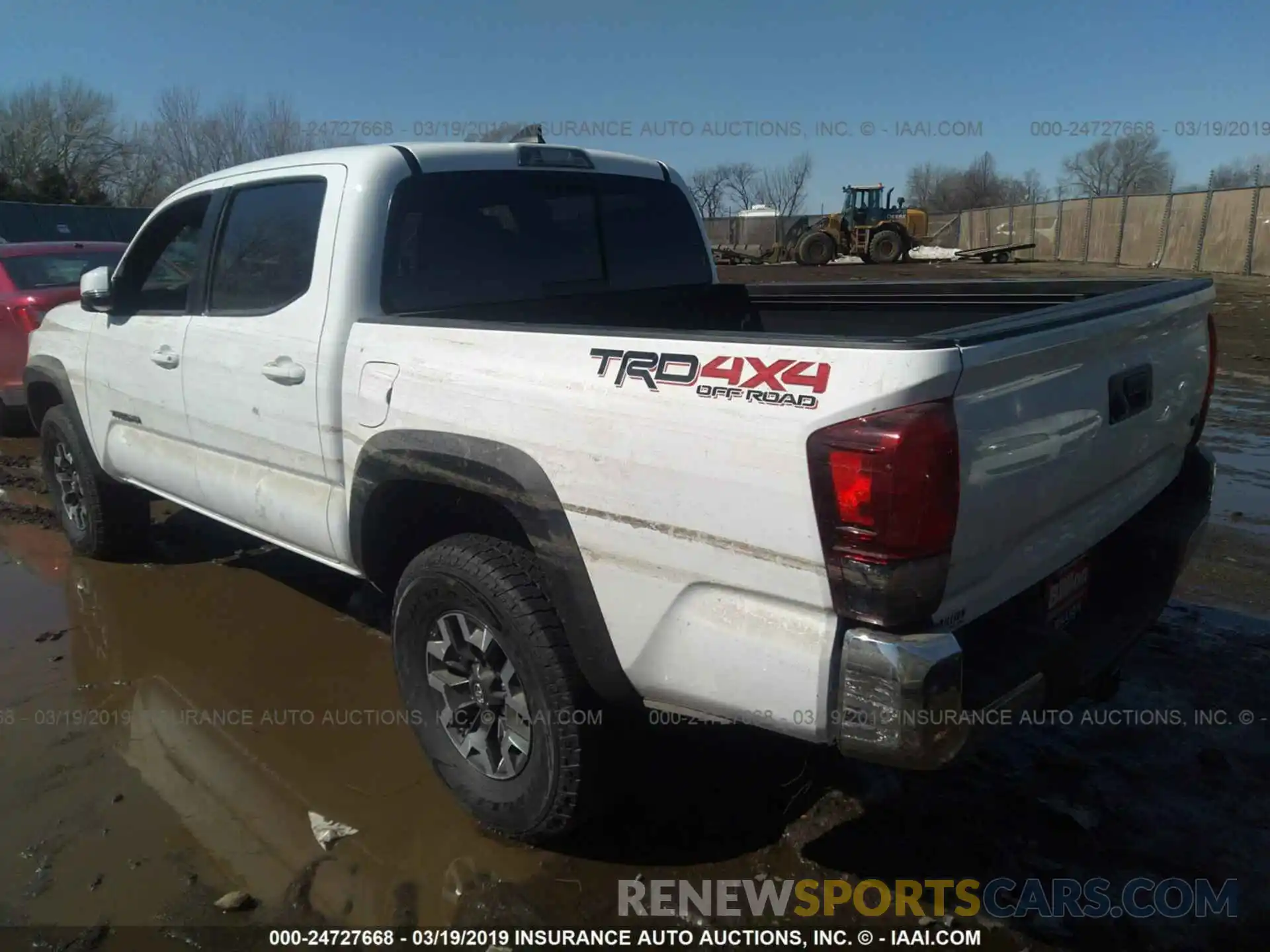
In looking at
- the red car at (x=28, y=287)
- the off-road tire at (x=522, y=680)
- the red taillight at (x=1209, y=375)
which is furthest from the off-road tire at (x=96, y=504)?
the red taillight at (x=1209, y=375)

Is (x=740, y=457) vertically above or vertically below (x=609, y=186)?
below

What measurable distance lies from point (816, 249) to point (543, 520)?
3111 cm

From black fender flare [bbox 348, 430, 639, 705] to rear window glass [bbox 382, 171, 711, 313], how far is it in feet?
2.60

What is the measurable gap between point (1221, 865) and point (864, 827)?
98 centimetres

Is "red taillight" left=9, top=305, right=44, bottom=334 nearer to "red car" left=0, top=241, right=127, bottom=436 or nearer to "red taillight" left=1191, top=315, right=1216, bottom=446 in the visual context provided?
"red car" left=0, top=241, right=127, bottom=436

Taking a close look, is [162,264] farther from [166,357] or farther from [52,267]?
[52,267]

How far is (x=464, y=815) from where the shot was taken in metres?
3.03

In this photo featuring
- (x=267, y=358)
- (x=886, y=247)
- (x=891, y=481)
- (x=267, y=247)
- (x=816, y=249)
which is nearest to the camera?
(x=891, y=481)

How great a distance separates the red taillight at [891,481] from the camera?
6.12 ft

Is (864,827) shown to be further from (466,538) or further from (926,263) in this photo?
(926,263)

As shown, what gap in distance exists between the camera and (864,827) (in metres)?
2.91

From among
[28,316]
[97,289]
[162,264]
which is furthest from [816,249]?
[97,289]

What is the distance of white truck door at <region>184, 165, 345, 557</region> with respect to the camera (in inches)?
129

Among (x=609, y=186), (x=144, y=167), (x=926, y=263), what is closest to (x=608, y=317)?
(x=609, y=186)
